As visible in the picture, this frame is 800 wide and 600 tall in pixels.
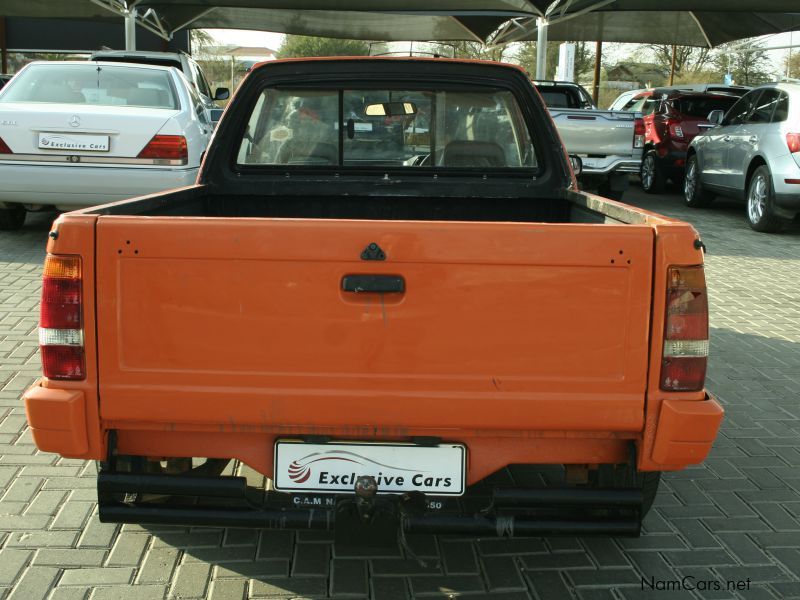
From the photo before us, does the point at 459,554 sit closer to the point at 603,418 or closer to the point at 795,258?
the point at 603,418

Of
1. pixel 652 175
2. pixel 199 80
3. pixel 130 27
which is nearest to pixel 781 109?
pixel 652 175

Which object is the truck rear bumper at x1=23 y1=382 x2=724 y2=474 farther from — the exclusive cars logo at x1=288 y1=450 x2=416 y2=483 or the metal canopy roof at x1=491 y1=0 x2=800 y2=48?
the metal canopy roof at x1=491 y1=0 x2=800 y2=48

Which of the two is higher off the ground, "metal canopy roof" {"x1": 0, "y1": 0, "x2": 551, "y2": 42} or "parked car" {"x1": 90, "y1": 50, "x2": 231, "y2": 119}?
"metal canopy roof" {"x1": 0, "y1": 0, "x2": 551, "y2": 42}

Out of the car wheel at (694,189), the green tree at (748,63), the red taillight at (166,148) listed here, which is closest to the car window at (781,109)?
the car wheel at (694,189)

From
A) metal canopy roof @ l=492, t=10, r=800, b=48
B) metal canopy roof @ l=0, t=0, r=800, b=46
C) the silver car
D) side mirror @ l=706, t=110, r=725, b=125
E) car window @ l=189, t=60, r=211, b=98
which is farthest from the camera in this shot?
metal canopy roof @ l=492, t=10, r=800, b=48

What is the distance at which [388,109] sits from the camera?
15.0 ft

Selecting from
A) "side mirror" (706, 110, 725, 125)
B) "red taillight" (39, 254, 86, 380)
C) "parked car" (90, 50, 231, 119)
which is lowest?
"red taillight" (39, 254, 86, 380)

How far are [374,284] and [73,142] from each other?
6670mm

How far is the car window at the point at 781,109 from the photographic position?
11125 millimetres

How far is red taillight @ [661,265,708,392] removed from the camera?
8.98ft

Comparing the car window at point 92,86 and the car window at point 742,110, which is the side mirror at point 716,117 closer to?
the car window at point 742,110

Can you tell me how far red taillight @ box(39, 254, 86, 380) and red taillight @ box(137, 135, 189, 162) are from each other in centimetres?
614

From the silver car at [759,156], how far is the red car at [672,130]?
1.51 meters

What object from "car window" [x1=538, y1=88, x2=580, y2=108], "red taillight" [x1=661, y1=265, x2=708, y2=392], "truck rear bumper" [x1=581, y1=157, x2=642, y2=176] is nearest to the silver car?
"truck rear bumper" [x1=581, y1=157, x2=642, y2=176]
